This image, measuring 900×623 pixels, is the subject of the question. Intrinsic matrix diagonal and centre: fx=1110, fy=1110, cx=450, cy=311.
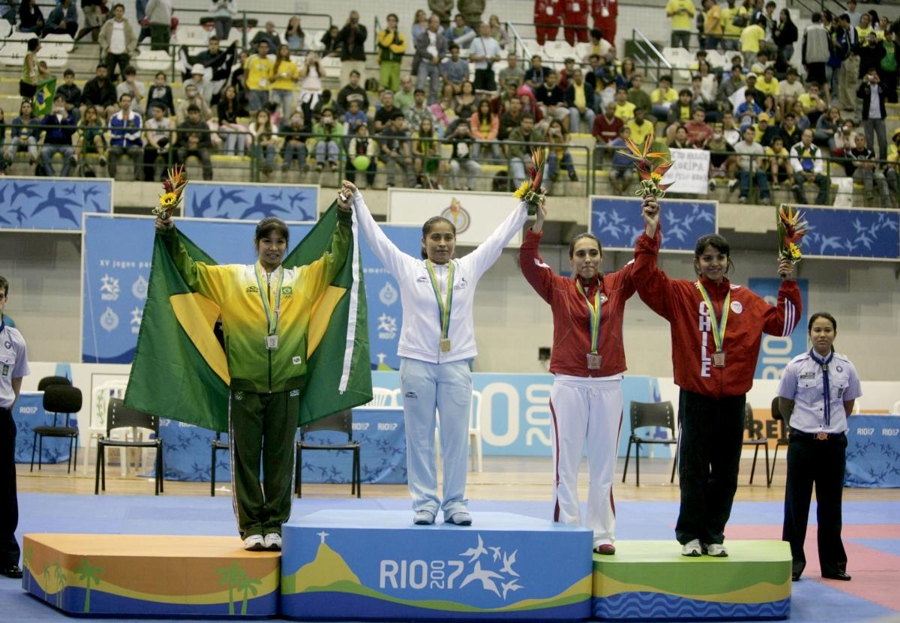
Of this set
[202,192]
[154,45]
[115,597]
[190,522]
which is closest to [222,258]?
[202,192]

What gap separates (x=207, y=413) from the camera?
640 cm

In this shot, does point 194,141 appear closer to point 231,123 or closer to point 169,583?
point 231,123

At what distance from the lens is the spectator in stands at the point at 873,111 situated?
20688 millimetres

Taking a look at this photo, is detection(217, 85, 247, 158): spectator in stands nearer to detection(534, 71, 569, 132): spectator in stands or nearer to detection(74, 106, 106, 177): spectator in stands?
detection(74, 106, 106, 177): spectator in stands

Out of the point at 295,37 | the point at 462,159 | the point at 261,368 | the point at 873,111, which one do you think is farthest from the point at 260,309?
the point at 873,111

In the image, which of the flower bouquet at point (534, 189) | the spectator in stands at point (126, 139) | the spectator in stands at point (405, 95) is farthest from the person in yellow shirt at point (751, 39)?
the flower bouquet at point (534, 189)

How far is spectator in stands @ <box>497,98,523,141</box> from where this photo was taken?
18750 millimetres

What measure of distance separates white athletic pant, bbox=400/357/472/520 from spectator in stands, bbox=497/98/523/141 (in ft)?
42.5

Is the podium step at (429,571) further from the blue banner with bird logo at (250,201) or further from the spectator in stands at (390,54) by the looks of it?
the spectator in stands at (390,54)

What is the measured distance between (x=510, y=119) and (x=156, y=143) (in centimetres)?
585

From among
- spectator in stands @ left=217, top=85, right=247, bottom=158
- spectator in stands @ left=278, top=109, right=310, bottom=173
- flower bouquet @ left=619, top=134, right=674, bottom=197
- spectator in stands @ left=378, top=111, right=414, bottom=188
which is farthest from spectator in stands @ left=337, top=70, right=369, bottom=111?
flower bouquet @ left=619, top=134, right=674, bottom=197

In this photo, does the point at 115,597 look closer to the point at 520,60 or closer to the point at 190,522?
the point at 190,522

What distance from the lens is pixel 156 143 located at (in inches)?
703

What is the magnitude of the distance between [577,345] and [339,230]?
1.54 meters
